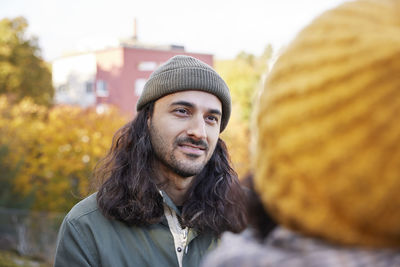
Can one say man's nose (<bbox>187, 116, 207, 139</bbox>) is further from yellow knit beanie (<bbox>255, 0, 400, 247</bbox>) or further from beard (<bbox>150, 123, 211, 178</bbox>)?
yellow knit beanie (<bbox>255, 0, 400, 247</bbox>)

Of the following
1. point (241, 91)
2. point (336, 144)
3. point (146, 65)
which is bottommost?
point (241, 91)

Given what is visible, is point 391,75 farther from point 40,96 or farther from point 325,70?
point 40,96

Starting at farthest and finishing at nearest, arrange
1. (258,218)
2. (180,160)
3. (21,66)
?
(21,66)
(180,160)
(258,218)

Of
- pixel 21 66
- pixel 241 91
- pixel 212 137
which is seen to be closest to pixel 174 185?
pixel 212 137

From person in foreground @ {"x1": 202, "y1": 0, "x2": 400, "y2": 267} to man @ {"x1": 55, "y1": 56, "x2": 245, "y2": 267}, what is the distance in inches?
66.5

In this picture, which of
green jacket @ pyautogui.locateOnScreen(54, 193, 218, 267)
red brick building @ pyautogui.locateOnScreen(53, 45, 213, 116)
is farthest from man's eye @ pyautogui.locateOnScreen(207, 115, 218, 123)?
red brick building @ pyautogui.locateOnScreen(53, 45, 213, 116)

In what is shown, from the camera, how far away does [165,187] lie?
3020mm

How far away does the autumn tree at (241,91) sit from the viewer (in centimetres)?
2583

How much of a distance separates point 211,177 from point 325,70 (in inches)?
93.0

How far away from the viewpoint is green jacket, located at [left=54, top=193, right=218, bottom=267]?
259cm

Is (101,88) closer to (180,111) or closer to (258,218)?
(180,111)

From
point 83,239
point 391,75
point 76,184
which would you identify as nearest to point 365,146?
point 391,75

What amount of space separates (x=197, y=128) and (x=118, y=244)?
855 millimetres

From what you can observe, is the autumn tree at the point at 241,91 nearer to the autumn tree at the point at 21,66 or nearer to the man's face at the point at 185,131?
the autumn tree at the point at 21,66
